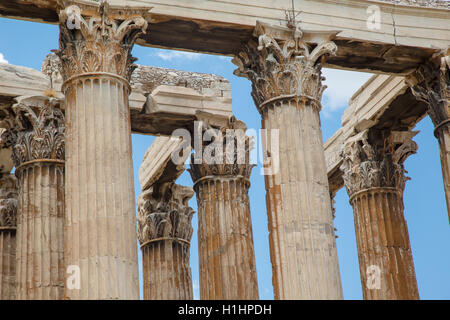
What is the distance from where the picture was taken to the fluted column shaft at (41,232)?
2869 cm

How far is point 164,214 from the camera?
117 feet

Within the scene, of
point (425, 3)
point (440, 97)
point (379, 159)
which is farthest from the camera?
point (379, 159)

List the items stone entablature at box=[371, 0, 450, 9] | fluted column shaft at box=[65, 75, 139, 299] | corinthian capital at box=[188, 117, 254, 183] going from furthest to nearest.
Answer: corinthian capital at box=[188, 117, 254, 183] → stone entablature at box=[371, 0, 450, 9] → fluted column shaft at box=[65, 75, 139, 299]

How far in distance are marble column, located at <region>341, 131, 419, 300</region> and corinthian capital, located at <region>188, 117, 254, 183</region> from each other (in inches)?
164

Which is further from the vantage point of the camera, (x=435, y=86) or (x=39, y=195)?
(x=435, y=86)

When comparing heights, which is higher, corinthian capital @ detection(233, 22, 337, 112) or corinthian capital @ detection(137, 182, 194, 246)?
corinthian capital @ detection(233, 22, 337, 112)

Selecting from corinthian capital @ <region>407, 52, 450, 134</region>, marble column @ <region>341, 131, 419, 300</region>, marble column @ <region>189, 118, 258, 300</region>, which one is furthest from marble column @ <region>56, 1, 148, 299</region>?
marble column @ <region>341, 131, 419, 300</region>

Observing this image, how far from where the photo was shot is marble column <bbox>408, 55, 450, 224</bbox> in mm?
29203

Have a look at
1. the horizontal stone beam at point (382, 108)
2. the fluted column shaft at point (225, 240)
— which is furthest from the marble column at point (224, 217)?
the horizontal stone beam at point (382, 108)

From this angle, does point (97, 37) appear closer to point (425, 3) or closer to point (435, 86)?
point (435, 86)

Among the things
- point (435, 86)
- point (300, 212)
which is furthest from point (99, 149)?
point (435, 86)

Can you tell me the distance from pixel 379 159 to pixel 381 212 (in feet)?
6.49

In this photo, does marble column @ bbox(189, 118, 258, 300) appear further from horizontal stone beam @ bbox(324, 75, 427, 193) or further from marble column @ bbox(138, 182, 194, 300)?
horizontal stone beam @ bbox(324, 75, 427, 193)
